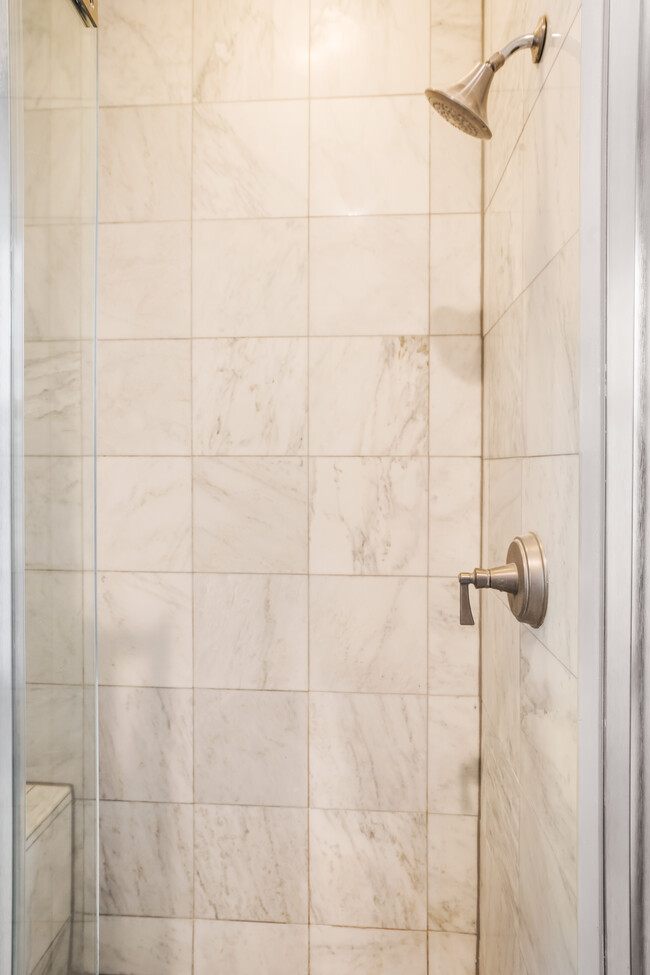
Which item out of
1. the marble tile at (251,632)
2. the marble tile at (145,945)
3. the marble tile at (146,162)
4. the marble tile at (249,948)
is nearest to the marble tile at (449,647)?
the marble tile at (251,632)

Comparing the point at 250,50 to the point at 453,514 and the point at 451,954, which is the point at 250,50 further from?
the point at 451,954

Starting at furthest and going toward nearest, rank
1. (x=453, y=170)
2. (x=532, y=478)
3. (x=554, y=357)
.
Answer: (x=453, y=170), (x=532, y=478), (x=554, y=357)

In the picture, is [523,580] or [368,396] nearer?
[523,580]

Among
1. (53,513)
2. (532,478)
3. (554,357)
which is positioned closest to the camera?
(53,513)

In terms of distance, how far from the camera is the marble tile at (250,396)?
1.37 m

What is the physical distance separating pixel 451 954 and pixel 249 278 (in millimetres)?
1526

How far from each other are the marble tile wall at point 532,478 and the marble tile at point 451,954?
73mm

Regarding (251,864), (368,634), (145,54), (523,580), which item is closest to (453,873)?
(251,864)

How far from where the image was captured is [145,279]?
4.57 ft

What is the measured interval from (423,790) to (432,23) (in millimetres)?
1635

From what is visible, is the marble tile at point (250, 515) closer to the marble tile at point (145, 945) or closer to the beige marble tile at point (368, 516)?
the beige marble tile at point (368, 516)

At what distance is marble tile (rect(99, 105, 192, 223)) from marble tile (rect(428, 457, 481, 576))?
0.81 m

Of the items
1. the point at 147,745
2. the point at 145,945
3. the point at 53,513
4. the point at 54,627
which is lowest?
the point at 145,945

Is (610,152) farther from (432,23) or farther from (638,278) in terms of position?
(432,23)
